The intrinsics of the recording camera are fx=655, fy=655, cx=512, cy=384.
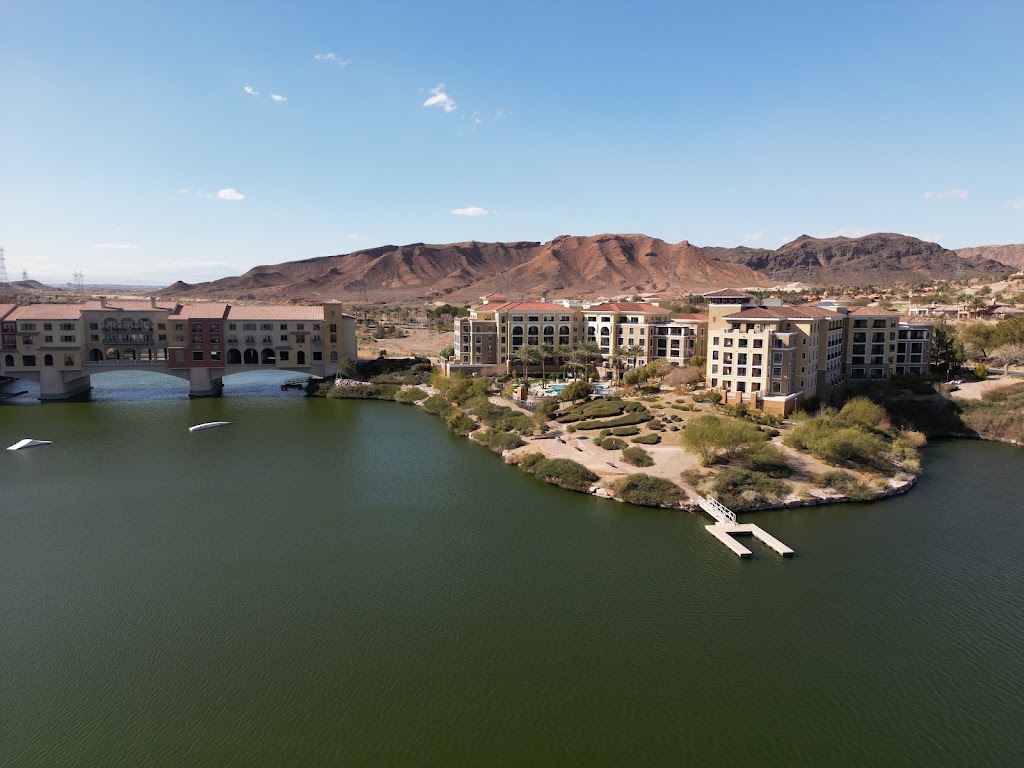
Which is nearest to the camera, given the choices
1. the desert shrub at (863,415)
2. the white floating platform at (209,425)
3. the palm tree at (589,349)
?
the desert shrub at (863,415)

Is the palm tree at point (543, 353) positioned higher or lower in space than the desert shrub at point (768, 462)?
higher

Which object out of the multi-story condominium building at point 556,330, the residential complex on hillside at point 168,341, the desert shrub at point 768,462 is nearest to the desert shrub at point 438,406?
the multi-story condominium building at point 556,330

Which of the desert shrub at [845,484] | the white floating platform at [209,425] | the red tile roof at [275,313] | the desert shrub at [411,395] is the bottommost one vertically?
the desert shrub at [845,484]

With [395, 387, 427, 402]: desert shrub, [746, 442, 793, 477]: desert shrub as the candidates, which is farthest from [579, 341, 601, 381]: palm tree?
[746, 442, 793, 477]: desert shrub

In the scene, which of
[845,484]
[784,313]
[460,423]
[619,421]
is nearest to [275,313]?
[460,423]

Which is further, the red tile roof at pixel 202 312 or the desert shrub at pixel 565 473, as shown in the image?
the red tile roof at pixel 202 312

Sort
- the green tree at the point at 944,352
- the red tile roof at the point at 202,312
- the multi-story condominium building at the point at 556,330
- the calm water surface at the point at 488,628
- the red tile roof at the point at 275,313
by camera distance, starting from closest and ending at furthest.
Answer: the calm water surface at the point at 488,628
the green tree at the point at 944,352
the multi-story condominium building at the point at 556,330
the red tile roof at the point at 202,312
the red tile roof at the point at 275,313

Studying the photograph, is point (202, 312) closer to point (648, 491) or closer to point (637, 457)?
point (637, 457)

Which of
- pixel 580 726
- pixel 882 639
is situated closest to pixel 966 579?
pixel 882 639

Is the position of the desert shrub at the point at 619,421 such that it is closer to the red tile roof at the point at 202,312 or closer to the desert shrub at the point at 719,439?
the desert shrub at the point at 719,439
